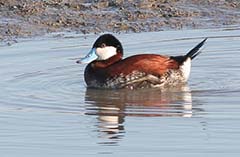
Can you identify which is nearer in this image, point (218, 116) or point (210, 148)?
point (210, 148)

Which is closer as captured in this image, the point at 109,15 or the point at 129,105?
→ the point at 129,105

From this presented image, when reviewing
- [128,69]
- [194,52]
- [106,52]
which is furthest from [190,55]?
[106,52]

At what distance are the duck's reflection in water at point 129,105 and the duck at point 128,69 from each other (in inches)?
4.2

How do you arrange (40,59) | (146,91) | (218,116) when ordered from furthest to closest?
1. (40,59)
2. (146,91)
3. (218,116)

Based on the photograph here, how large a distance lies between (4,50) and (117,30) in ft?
6.28

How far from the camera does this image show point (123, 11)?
561 inches

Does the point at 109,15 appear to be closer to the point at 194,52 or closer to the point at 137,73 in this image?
the point at 194,52

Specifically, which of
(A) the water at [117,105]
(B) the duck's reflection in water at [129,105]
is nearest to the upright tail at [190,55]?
(A) the water at [117,105]

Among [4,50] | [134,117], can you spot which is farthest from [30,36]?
[134,117]

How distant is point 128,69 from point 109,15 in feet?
11.5

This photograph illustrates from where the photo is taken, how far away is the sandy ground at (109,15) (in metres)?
13.5

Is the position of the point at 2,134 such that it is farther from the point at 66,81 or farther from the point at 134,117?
the point at 66,81

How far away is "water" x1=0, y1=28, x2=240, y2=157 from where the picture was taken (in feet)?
26.0

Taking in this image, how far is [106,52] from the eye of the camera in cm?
1085
